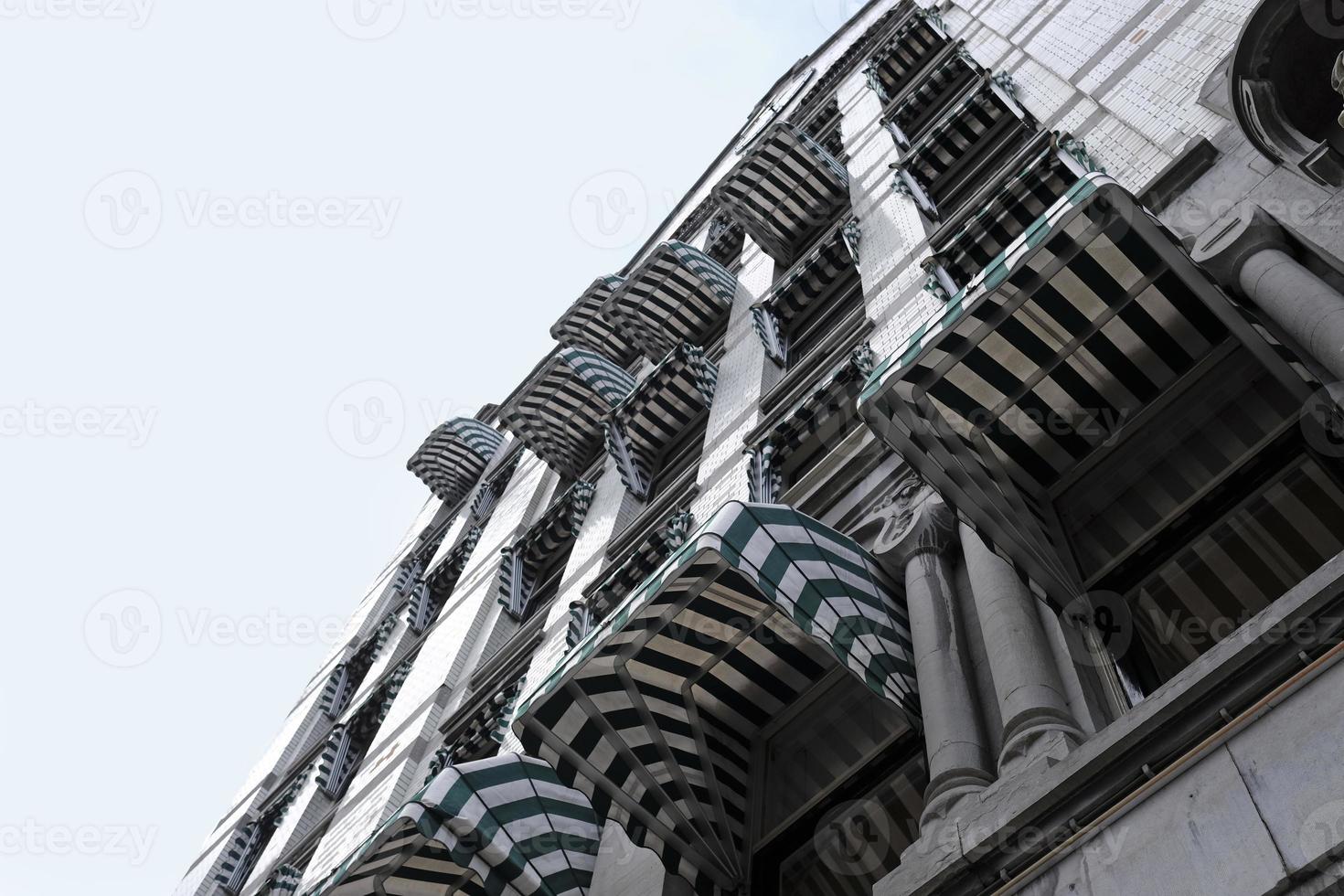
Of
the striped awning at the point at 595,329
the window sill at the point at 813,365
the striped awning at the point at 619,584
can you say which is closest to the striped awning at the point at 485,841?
the striped awning at the point at 619,584

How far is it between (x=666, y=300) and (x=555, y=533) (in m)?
6.37

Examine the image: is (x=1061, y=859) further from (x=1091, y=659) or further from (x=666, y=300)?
(x=666, y=300)

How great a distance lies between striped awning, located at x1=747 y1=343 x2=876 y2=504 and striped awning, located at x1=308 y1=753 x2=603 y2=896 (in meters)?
5.63

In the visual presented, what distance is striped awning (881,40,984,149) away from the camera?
77.5ft

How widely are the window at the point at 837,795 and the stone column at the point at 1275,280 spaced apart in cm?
430

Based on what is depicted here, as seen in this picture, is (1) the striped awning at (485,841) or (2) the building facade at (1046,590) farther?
(1) the striped awning at (485,841)

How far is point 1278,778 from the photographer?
542cm

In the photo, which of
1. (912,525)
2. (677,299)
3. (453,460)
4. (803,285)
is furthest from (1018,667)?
(453,460)

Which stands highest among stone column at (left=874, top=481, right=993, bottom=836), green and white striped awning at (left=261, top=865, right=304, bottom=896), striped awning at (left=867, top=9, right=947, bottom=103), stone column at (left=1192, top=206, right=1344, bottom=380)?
striped awning at (left=867, top=9, right=947, bottom=103)

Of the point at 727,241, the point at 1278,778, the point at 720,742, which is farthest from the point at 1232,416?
the point at 727,241

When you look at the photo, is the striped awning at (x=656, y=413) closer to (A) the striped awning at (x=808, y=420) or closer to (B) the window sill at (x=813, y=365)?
(B) the window sill at (x=813, y=365)

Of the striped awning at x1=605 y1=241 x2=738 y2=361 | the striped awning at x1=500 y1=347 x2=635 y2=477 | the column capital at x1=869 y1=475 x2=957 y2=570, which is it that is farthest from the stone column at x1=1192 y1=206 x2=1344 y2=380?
the striped awning at x1=500 y1=347 x2=635 y2=477

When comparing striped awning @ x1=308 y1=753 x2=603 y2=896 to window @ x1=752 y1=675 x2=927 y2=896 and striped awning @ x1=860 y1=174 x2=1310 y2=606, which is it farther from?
striped awning @ x1=860 y1=174 x2=1310 y2=606

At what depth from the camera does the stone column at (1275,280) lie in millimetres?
7695
